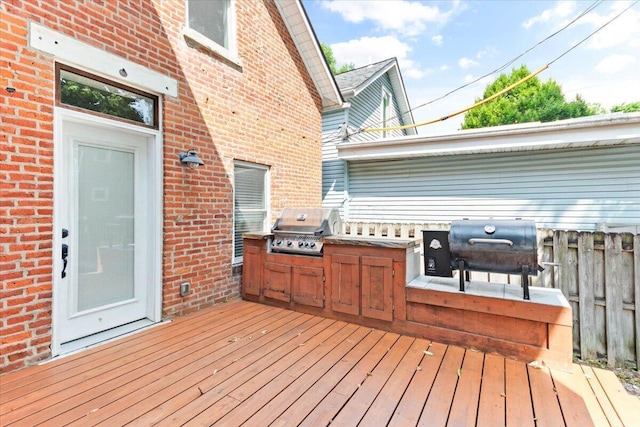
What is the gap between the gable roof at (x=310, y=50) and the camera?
229 inches

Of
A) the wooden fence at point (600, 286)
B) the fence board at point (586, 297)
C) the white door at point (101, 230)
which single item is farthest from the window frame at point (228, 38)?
the fence board at point (586, 297)

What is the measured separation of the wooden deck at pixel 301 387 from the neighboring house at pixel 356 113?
534 cm

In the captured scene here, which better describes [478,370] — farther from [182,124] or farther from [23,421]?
[182,124]

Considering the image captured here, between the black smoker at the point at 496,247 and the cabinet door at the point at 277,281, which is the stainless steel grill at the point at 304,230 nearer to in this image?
the cabinet door at the point at 277,281

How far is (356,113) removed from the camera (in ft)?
28.7

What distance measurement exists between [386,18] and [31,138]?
1421 centimetres

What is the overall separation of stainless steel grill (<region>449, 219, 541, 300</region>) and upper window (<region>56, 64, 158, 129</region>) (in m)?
3.67

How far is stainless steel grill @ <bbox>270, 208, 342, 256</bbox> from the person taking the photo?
4.02 meters

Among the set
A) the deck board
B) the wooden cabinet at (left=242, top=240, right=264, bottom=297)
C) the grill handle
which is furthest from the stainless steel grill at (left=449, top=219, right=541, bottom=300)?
the wooden cabinet at (left=242, top=240, right=264, bottom=297)

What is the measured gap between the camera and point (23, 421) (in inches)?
75.4

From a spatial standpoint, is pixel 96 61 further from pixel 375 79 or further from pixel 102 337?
pixel 375 79

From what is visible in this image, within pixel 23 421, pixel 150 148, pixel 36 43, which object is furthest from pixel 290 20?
Result: pixel 23 421

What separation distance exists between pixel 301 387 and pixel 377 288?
1.49 m

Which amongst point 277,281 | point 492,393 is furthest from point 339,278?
point 492,393
